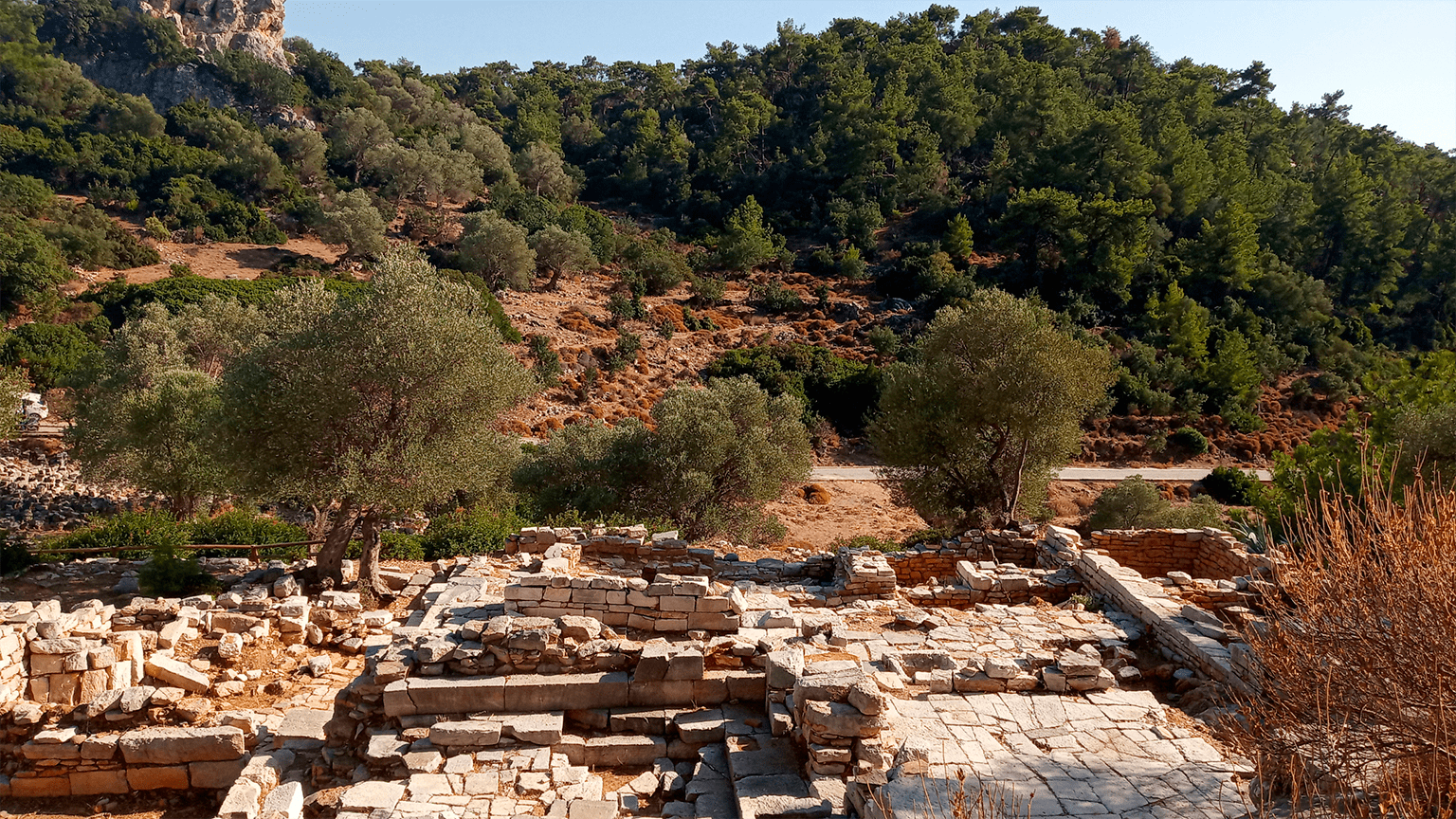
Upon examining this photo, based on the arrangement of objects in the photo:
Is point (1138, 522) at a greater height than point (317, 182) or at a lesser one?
lesser

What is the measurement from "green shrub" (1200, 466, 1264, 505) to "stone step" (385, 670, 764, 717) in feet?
93.8

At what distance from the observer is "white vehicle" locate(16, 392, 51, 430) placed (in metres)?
27.9

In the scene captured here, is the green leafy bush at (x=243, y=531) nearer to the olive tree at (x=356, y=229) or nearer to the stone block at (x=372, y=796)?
the stone block at (x=372, y=796)

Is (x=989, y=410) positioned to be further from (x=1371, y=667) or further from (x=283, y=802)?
(x=283, y=802)

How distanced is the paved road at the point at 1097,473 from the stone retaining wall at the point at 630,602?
21.9m

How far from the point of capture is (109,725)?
362 inches

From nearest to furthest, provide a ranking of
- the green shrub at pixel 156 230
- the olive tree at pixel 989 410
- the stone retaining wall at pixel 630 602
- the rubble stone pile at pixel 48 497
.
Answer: the stone retaining wall at pixel 630 602
the olive tree at pixel 989 410
the rubble stone pile at pixel 48 497
the green shrub at pixel 156 230

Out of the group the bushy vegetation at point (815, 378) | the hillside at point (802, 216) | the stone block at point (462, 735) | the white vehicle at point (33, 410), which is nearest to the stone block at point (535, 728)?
the stone block at point (462, 735)

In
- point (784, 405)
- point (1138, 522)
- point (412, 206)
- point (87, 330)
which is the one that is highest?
point (412, 206)

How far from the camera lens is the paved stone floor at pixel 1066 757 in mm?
6793

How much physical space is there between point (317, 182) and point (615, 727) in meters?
56.7

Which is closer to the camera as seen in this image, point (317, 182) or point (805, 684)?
point (805, 684)

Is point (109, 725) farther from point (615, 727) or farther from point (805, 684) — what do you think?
point (805, 684)

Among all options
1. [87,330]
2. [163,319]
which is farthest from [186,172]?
[163,319]
